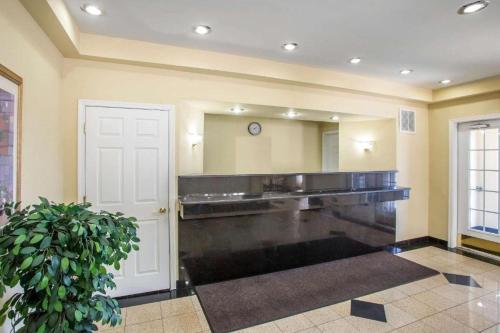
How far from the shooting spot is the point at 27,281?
115cm

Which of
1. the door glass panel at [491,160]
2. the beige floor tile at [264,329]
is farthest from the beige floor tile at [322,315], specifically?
the door glass panel at [491,160]

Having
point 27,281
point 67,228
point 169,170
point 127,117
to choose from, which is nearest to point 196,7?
point 127,117

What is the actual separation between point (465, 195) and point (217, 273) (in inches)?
167

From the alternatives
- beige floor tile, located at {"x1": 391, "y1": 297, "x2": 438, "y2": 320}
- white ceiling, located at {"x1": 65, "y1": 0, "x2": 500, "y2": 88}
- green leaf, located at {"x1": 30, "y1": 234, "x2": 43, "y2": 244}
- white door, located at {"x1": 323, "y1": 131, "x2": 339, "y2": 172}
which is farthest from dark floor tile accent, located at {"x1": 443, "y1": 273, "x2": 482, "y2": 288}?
green leaf, located at {"x1": 30, "y1": 234, "x2": 43, "y2": 244}

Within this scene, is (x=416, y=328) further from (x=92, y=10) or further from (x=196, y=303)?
(x=92, y=10)

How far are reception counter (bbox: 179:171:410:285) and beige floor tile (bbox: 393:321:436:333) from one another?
1.47 m

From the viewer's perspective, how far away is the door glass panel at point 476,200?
429cm

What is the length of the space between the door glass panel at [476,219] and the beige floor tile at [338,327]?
3.40 meters

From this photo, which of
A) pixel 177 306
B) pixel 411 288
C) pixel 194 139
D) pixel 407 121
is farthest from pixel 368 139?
pixel 177 306

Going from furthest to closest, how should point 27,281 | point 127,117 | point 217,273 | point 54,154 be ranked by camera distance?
1. point 217,273
2. point 127,117
3. point 54,154
4. point 27,281

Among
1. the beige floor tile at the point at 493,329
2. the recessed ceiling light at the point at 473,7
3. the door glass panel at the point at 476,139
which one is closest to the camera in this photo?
the recessed ceiling light at the point at 473,7

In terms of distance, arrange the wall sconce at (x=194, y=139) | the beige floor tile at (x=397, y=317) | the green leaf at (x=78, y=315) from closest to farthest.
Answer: the green leaf at (x=78, y=315), the beige floor tile at (x=397, y=317), the wall sconce at (x=194, y=139)

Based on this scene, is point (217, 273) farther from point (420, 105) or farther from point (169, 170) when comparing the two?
point (420, 105)

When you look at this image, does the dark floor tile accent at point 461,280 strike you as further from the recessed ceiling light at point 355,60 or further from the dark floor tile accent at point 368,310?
the recessed ceiling light at point 355,60
